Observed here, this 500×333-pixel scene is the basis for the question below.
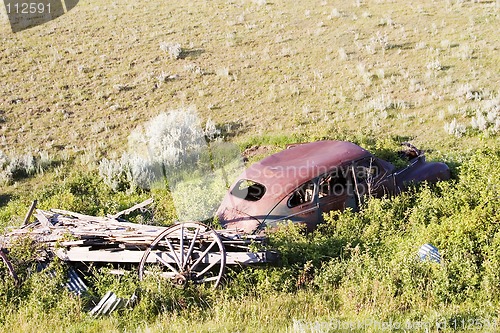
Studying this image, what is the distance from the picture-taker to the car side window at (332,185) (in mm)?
10234

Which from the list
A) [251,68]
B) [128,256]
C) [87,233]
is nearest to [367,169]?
[128,256]

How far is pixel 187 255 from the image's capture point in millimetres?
8438

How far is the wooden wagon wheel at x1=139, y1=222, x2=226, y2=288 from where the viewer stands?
8.39m

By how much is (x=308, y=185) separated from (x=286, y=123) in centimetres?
793

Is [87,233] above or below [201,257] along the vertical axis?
above

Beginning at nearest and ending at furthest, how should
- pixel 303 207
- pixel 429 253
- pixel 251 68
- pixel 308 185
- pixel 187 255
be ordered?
pixel 429 253
pixel 187 255
pixel 303 207
pixel 308 185
pixel 251 68

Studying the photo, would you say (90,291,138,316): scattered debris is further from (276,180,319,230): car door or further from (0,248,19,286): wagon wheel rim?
(276,180,319,230): car door

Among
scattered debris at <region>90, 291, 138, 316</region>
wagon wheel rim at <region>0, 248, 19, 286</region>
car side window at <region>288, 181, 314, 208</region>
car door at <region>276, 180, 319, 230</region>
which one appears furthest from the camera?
car side window at <region>288, 181, 314, 208</region>

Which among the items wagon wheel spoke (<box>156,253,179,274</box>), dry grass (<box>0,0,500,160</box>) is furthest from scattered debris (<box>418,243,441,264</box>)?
dry grass (<box>0,0,500,160</box>)

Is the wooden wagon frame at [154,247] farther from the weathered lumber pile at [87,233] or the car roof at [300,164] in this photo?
the car roof at [300,164]

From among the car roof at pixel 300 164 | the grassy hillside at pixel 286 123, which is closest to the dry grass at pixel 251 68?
the grassy hillside at pixel 286 123

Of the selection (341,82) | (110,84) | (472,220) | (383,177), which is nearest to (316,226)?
(383,177)

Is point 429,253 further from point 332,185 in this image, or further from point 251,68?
point 251,68

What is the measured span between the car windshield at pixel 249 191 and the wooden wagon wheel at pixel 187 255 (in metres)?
1.80
